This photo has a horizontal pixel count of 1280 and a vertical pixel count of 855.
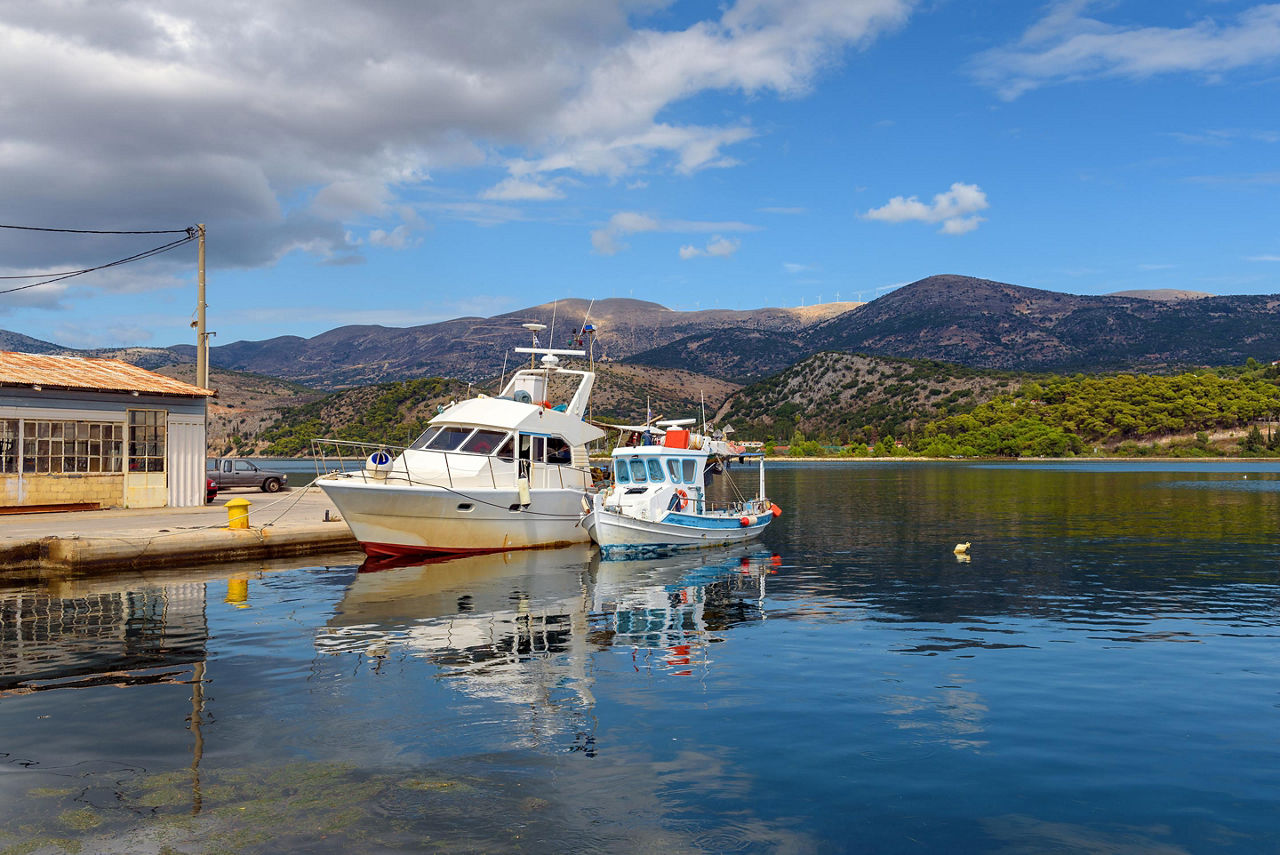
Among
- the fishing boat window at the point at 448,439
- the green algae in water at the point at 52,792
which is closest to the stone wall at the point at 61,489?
the fishing boat window at the point at 448,439

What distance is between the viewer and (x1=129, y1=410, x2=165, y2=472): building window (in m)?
30.2

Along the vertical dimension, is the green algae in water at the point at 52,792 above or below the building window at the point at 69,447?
below

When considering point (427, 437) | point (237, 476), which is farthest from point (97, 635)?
point (237, 476)

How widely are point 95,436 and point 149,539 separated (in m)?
8.64

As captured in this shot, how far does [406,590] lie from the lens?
2169 centimetres

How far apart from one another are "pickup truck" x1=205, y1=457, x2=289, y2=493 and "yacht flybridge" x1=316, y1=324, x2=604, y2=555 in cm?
1814

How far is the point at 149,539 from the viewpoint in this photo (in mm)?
22922

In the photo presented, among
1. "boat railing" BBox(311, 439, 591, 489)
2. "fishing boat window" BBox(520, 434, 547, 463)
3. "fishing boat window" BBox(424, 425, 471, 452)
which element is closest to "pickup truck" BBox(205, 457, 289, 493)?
"boat railing" BBox(311, 439, 591, 489)

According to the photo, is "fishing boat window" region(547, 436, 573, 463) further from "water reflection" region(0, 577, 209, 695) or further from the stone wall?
the stone wall

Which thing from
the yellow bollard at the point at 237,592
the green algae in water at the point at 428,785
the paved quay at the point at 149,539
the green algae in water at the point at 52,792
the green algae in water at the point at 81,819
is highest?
the paved quay at the point at 149,539

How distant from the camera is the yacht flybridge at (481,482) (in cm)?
2603

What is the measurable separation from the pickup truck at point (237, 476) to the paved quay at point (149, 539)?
488 inches

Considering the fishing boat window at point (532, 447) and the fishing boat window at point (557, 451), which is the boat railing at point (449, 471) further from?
the fishing boat window at point (557, 451)

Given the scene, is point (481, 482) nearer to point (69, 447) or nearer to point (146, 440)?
point (146, 440)
